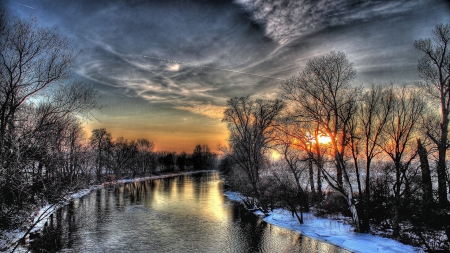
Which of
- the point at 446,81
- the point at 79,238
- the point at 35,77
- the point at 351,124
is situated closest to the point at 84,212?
the point at 79,238

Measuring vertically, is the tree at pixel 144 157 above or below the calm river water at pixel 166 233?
above

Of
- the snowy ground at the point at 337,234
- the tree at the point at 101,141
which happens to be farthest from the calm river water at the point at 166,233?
the tree at the point at 101,141

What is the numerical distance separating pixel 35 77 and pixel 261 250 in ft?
55.0

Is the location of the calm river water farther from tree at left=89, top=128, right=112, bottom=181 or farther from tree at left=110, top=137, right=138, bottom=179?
tree at left=110, top=137, right=138, bottom=179

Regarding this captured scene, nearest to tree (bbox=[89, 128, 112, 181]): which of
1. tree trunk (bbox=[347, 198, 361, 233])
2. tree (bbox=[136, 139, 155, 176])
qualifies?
tree (bbox=[136, 139, 155, 176])

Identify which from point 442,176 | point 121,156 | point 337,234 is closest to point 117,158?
point 121,156

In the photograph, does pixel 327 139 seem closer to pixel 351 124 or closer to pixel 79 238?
pixel 351 124

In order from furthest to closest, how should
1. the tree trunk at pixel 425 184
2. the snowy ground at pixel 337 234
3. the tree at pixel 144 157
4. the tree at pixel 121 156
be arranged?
the tree at pixel 144 157 → the tree at pixel 121 156 → the tree trunk at pixel 425 184 → the snowy ground at pixel 337 234

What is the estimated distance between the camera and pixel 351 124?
1756cm

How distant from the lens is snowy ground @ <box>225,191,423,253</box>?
1431cm

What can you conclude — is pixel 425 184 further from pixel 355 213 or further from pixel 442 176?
pixel 355 213

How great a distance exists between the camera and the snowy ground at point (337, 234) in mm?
14309

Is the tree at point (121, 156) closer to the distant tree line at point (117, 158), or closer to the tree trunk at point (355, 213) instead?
the distant tree line at point (117, 158)

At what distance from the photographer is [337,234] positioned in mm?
17156
